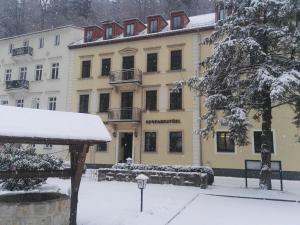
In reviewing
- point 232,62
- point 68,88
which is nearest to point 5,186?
point 232,62

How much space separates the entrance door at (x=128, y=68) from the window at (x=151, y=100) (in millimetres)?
1946

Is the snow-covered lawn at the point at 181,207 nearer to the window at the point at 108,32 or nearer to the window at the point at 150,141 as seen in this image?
the window at the point at 150,141

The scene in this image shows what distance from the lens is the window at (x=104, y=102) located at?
2625 centimetres

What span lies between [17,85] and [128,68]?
11.3 meters

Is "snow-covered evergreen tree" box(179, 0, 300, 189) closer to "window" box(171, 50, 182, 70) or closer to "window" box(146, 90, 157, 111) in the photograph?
"window" box(171, 50, 182, 70)

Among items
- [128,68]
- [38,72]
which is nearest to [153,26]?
[128,68]

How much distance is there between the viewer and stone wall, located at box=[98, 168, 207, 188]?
1462 centimetres

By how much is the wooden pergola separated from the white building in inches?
812

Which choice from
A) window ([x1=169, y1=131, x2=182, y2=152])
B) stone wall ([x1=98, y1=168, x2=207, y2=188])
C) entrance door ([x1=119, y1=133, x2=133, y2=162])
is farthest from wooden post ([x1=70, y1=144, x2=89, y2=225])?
entrance door ([x1=119, y1=133, x2=133, y2=162])

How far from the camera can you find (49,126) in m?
6.88

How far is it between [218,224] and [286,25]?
932 cm

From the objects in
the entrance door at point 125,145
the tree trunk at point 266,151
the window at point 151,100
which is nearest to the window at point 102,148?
the entrance door at point 125,145

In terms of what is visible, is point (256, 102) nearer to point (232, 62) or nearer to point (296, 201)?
point (232, 62)

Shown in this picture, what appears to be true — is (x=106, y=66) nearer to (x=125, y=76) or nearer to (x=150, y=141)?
(x=125, y=76)
